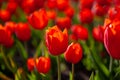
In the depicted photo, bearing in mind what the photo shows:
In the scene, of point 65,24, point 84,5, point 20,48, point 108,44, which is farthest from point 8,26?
point 108,44

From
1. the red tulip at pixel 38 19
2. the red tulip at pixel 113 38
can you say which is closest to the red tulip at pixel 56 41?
the red tulip at pixel 113 38

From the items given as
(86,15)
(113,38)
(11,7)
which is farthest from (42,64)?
(11,7)

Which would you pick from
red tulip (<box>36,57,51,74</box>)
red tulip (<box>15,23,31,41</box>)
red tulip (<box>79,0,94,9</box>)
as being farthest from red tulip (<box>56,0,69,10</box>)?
red tulip (<box>36,57,51,74</box>)

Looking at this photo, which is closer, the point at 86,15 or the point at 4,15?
the point at 86,15

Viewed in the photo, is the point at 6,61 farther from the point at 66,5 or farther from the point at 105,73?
the point at 66,5

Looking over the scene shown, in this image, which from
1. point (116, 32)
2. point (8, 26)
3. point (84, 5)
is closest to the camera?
point (116, 32)

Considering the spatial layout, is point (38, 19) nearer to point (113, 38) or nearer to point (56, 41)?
point (56, 41)

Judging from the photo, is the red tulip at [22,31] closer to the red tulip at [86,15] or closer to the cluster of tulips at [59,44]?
the cluster of tulips at [59,44]

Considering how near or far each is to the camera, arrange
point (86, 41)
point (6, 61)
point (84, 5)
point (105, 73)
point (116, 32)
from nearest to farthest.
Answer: point (116, 32) → point (105, 73) → point (6, 61) → point (86, 41) → point (84, 5)

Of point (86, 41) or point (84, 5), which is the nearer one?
point (86, 41)
